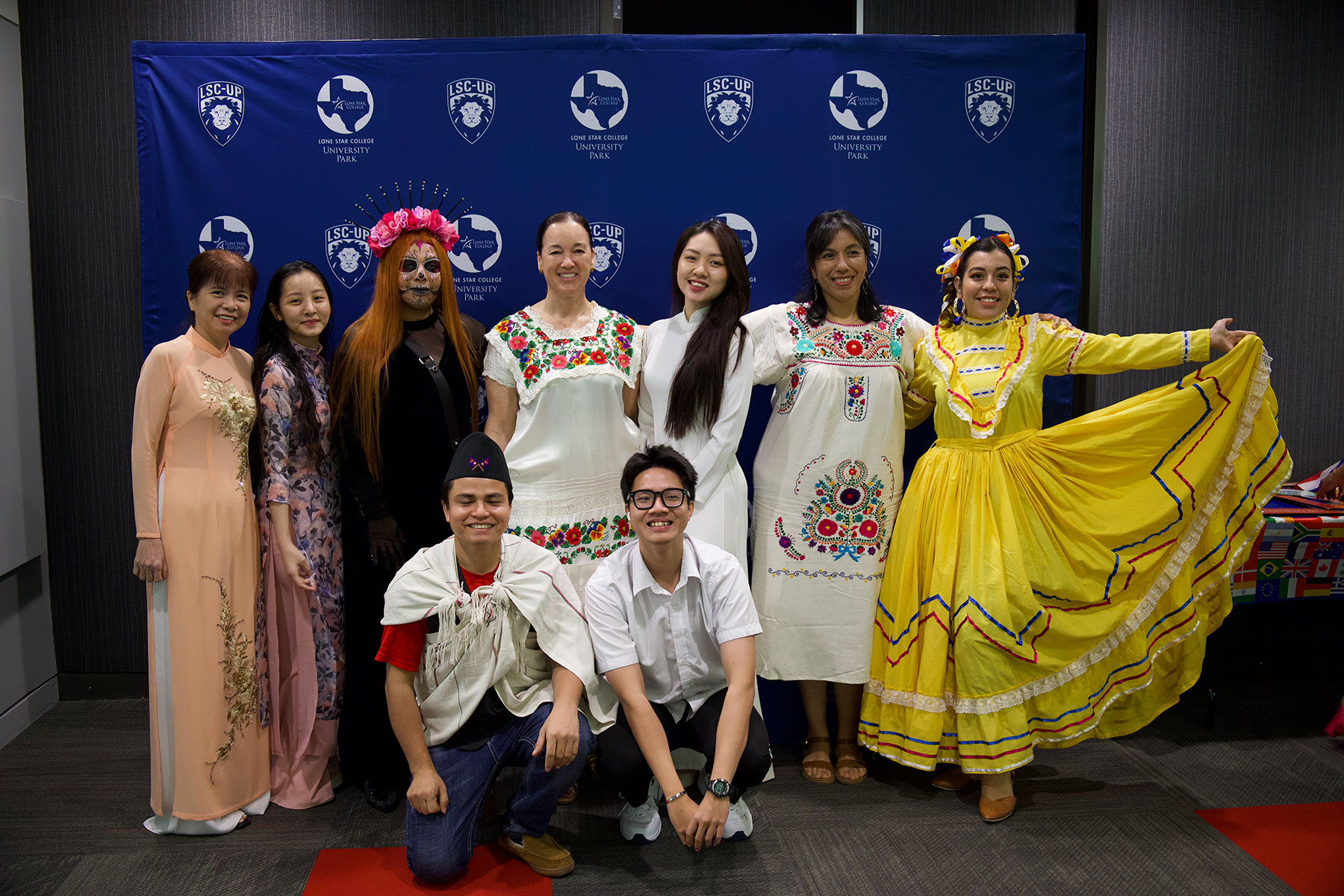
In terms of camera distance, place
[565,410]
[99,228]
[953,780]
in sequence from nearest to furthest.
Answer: [565,410], [953,780], [99,228]

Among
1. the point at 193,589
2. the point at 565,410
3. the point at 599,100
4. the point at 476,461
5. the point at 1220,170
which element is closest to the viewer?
the point at 476,461

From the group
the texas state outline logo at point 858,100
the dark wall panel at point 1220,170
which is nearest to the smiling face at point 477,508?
the texas state outline logo at point 858,100

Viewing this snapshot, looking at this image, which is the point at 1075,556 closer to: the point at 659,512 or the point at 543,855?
the point at 659,512

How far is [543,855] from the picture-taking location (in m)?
2.23

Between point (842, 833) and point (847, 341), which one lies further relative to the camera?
point (847, 341)

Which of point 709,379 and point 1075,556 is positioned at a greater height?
point 709,379

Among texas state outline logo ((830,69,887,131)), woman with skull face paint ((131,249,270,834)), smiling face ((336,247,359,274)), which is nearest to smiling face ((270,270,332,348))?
woman with skull face paint ((131,249,270,834))

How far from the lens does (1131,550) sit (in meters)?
2.61

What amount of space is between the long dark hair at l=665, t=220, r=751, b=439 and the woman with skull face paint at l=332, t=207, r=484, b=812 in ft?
2.23

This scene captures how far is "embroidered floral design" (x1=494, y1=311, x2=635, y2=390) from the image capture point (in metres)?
2.57

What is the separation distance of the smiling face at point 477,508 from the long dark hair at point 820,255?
3.94 feet

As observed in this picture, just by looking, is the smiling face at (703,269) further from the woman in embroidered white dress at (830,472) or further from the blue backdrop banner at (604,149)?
the blue backdrop banner at (604,149)

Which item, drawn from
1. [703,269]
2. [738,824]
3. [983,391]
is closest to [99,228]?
[703,269]

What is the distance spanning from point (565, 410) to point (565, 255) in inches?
19.1
